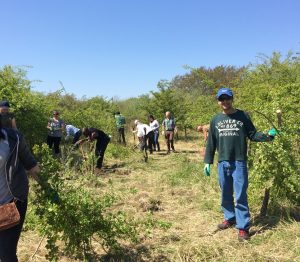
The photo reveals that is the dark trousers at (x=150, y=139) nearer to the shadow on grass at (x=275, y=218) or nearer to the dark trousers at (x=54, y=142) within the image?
the dark trousers at (x=54, y=142)

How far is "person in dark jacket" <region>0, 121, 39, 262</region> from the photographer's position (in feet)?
9.63

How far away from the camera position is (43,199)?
3.60 metres

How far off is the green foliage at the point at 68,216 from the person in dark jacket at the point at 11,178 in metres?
0.50

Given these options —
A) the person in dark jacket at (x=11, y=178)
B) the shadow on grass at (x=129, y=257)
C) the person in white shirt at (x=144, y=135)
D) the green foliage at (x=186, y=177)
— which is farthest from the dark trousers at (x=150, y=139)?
the person in dark jacket at (x=11, y=178)

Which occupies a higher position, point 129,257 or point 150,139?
point 150,139

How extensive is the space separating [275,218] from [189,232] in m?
1.20

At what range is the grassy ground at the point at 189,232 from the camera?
4.20 meters

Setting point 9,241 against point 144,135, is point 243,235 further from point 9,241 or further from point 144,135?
point 144,135

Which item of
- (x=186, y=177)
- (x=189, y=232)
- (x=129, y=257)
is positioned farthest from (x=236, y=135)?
(x=186, y=177)

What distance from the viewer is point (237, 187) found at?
15.4 feet

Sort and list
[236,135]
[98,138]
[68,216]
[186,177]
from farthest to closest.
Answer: [98,138], [186,177], [236,135], [68,216]

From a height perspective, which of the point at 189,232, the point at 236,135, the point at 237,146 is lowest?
the point at 189,232

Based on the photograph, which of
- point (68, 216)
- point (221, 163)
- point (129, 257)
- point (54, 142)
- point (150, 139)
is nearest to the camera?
point (68, 216)

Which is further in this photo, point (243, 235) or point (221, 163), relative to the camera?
point (221, 163)
